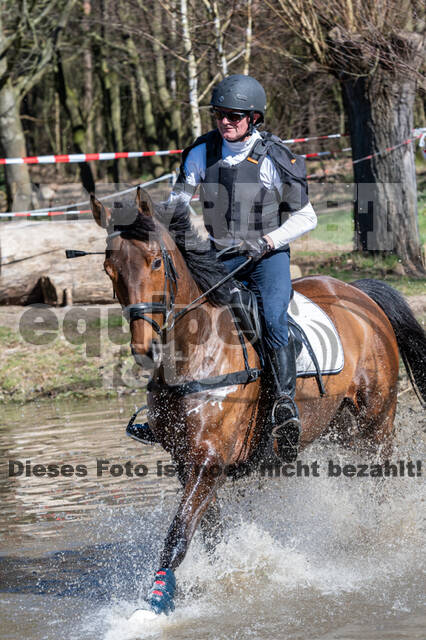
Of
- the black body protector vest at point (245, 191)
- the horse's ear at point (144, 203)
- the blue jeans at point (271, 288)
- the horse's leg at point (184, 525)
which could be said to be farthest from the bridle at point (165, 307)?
the horse's leg at point (184, 525)

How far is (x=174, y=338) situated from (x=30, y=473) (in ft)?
11.9

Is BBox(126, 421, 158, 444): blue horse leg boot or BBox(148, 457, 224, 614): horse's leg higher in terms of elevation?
BBox(126, 421, 158, 444): blue horse leg boot

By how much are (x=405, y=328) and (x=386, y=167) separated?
323 inches

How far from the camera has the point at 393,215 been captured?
14109mm

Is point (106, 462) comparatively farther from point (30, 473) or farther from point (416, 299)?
point (416, 299)

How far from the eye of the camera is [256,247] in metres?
4.75

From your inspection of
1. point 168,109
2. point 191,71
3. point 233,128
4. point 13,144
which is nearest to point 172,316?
point 233,128

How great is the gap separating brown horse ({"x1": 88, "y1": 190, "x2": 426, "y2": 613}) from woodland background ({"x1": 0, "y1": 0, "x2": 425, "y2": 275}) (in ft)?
23.6

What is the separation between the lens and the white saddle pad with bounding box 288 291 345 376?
5461 mm

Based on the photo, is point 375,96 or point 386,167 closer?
point 375,96

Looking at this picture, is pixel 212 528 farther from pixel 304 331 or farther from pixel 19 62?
pixel 19 62

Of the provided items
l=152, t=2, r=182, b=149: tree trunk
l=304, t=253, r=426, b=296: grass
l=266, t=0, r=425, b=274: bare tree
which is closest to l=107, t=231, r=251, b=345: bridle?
l=304, t=253, r=426, b=296: grass

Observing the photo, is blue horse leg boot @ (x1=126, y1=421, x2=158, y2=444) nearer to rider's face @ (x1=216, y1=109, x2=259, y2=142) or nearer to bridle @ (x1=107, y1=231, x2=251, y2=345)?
bridle @ (x1=107, y1=231, x2=251, y2=345)

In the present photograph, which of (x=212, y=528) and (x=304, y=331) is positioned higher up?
(x=304, y=331)
